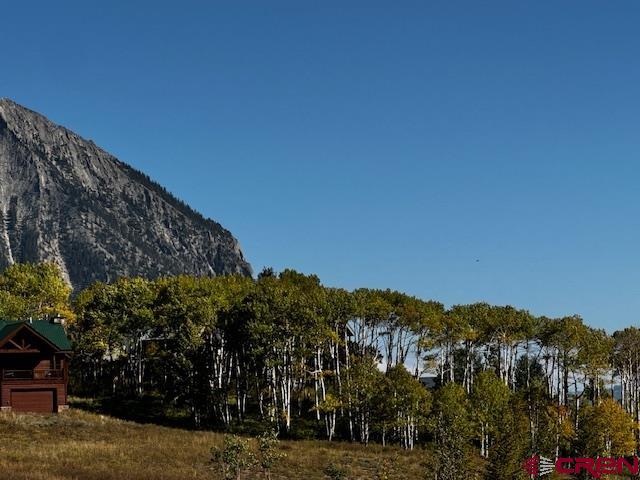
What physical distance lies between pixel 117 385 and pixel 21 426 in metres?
34.4

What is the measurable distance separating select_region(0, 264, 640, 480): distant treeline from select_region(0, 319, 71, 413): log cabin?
12421 millimetres

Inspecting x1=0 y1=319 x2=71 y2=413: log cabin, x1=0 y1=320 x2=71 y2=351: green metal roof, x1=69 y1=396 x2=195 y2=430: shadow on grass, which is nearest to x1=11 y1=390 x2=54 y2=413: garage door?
x1=0 y1=319 x2=71 y2=413: log cabin

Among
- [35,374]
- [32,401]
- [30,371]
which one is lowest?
[32,401]

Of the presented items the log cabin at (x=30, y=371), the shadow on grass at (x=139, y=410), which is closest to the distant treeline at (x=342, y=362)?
the shadow on grass at (x=139, y=410)

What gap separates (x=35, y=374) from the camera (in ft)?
247

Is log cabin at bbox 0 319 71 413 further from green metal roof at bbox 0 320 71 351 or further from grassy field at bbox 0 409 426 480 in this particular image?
grassy field at bbox 0 409 426 480

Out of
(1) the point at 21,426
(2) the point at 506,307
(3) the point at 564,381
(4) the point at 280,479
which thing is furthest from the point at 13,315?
(3) the point at 564,381

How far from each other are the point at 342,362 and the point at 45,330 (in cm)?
3700

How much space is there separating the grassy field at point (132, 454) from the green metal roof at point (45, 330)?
294 inches

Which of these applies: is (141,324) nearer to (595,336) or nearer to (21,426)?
(21,426)

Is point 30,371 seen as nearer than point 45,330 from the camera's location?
Yes

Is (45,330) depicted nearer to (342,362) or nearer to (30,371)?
(30,371)

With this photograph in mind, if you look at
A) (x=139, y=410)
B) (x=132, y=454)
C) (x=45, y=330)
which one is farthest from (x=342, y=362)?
(x=132, y=454)

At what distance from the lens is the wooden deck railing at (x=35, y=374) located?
245ft
